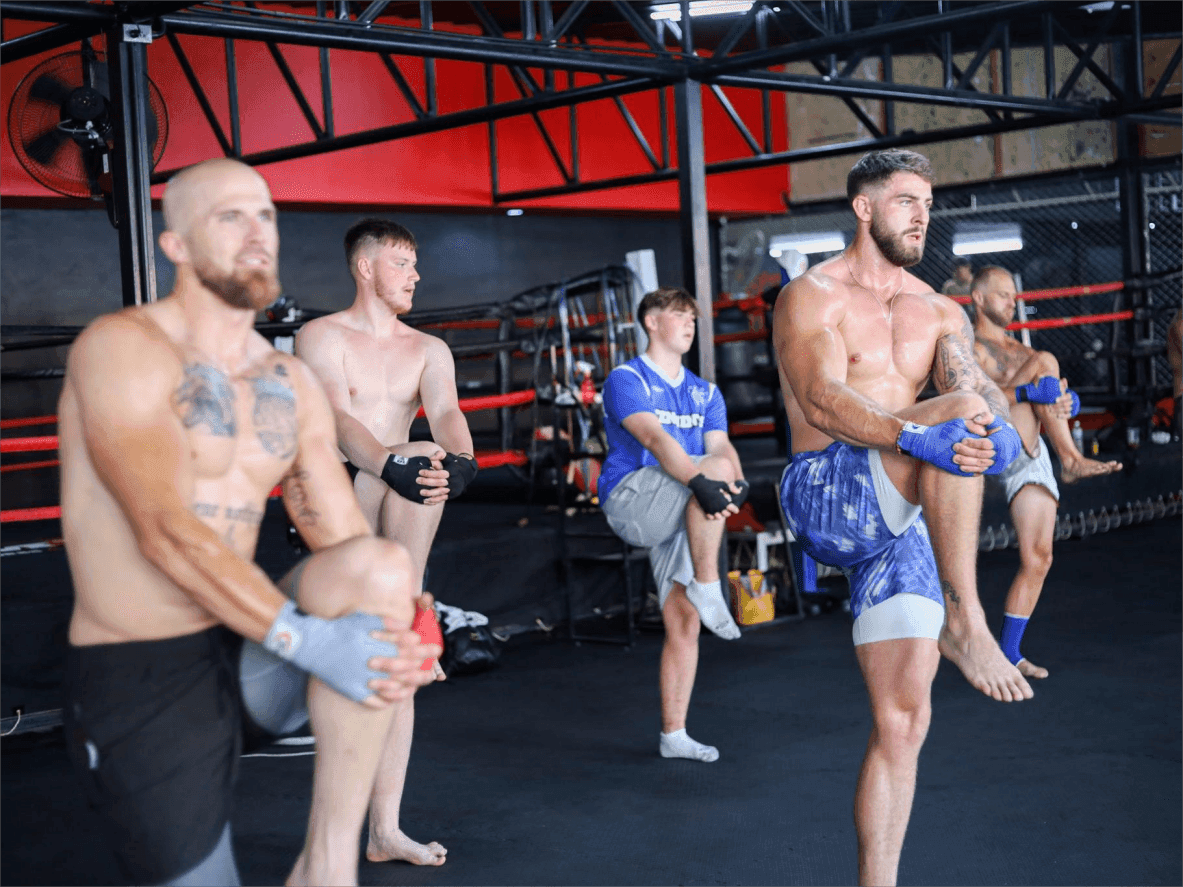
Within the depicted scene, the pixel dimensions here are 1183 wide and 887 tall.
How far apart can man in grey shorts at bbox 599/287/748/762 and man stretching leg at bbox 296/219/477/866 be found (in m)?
1.19

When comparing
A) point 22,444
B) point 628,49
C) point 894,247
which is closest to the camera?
point 894,247

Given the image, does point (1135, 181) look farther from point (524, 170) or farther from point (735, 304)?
point (524, 170)

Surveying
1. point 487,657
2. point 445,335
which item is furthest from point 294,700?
point 445,335

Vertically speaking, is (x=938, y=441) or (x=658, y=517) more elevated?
(x=938, y=441)

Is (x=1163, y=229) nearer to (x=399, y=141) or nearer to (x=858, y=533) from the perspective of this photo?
(x=399, y=141)

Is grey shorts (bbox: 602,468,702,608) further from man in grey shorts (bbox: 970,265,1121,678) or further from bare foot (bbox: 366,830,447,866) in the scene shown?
man in grey shorts (bbox: 970,265,1121,678)

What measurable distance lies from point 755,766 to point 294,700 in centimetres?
290

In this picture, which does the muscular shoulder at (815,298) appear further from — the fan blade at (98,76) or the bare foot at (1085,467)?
the fan blade at (98,76)

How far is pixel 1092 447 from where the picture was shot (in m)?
9.76

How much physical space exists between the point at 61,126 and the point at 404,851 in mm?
4015

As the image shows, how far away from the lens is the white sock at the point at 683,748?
188 inches

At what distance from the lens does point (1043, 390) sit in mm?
5598

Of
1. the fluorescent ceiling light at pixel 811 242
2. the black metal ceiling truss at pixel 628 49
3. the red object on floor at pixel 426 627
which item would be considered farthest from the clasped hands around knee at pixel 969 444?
the fluorescent ceiling light at pixel 811 242

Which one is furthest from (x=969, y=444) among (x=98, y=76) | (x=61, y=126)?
(x=61, y=126)
